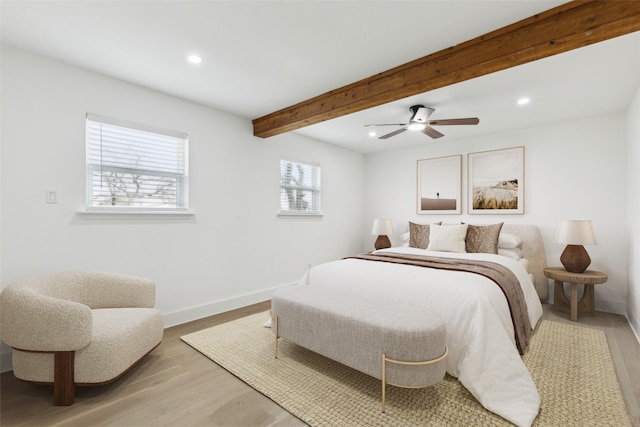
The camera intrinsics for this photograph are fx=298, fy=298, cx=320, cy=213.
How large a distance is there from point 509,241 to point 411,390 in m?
2.71

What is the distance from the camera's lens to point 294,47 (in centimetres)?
224

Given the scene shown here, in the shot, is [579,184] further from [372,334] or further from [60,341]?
[60,341]

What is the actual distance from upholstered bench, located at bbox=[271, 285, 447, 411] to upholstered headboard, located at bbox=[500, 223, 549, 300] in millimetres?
2808

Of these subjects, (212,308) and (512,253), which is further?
(512,253)

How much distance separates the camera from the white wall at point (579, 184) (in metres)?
3.53

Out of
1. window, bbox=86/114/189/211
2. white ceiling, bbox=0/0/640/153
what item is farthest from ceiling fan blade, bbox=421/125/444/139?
window, bbox=86/114/189/211

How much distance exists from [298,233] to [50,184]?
9.54 feet

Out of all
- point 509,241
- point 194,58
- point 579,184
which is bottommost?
point 509,241

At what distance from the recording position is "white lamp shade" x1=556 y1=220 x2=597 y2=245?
10.7 feet

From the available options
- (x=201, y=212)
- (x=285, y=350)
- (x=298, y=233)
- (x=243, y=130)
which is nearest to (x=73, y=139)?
(x=201, y=212)

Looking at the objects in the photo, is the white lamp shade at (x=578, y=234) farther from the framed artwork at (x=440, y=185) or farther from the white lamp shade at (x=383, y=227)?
the white lamp shade at (x=383, y=227)

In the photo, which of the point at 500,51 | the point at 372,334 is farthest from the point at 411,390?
the point at 500,51

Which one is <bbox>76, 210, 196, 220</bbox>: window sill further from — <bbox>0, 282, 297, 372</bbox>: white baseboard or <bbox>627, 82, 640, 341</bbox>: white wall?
<bbox>627, 82, 640, 341</bbox>: white wall

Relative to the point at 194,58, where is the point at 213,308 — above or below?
below
